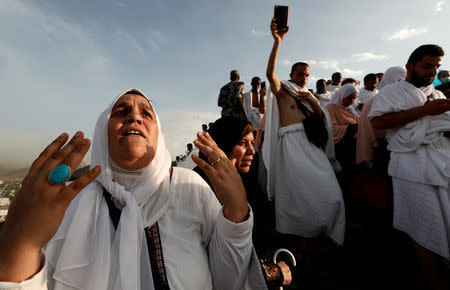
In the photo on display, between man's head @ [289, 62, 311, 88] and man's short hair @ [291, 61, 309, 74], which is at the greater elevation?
man's short hair @ [291, 61, 309, 74]

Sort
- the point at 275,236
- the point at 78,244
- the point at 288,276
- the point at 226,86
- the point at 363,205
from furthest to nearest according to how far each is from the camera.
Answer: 1. the point at 226,86
2. the point at 275,236
3. the point at 363,205
4. the point at 288,276
5. the point at 78,244

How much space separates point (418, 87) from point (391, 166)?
40.7 inches

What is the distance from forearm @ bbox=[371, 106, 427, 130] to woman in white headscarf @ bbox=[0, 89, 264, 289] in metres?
2.46

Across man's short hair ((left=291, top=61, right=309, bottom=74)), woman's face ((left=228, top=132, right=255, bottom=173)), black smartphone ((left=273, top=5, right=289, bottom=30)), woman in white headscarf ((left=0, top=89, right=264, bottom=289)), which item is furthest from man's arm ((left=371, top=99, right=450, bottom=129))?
woman in white headscarf ((left=0, top=89, right=264, bottom=289))

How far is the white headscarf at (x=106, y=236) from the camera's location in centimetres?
102

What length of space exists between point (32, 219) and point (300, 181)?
297 centimetres

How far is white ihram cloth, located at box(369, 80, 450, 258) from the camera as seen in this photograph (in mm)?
2246

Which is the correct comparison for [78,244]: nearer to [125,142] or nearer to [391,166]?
[125,142]

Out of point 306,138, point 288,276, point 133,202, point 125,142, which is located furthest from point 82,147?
point 306,138

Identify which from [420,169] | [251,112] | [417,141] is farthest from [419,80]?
[251,112]

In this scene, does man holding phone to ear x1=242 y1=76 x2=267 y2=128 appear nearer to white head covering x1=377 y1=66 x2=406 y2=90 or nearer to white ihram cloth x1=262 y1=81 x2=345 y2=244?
white ihram cloth x1=262 y1=81 x2=345 y2=244

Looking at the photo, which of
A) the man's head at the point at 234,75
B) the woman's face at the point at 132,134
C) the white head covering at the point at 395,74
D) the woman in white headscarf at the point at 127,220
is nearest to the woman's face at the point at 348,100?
the white head covering at the point at 395,74

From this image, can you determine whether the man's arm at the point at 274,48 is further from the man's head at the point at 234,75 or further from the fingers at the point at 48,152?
the fingers at the point at 48,152

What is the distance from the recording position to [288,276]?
1388 mm
